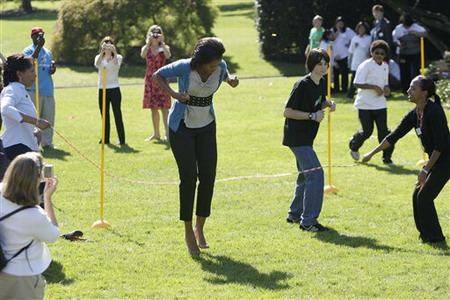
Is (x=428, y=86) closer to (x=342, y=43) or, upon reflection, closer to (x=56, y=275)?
(x=56, y=275)

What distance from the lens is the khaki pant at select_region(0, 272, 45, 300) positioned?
5.84m

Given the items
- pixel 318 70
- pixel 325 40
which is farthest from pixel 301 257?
pixel 325 40

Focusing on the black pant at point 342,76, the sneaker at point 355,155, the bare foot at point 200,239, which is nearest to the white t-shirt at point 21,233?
the bare foot at point 200,239

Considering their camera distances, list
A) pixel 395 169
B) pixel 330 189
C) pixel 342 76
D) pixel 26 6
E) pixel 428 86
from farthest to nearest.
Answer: pixel 26 6
pixel 342 76
pixel 395 169
pixel 330 189
pixel 428 86

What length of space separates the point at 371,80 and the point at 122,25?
625 inches

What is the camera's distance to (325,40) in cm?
2220

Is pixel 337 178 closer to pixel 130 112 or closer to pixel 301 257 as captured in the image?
pixel 301 257

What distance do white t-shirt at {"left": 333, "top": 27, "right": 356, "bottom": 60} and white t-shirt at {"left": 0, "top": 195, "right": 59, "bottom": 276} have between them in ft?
58.5

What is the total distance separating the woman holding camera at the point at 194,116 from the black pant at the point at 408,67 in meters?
14.1

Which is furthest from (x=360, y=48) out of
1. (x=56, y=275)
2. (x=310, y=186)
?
(x=56, y=275)

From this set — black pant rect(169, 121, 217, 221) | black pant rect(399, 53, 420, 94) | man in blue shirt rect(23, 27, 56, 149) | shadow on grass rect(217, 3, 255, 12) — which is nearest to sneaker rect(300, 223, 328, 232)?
black pant rect(169, 121, 217, 221)

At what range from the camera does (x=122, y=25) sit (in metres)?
28.4

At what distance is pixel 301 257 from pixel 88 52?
21.3 m

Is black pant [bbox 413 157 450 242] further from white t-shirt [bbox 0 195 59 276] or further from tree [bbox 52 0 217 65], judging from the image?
tree [bbox 52 0 217 65]
